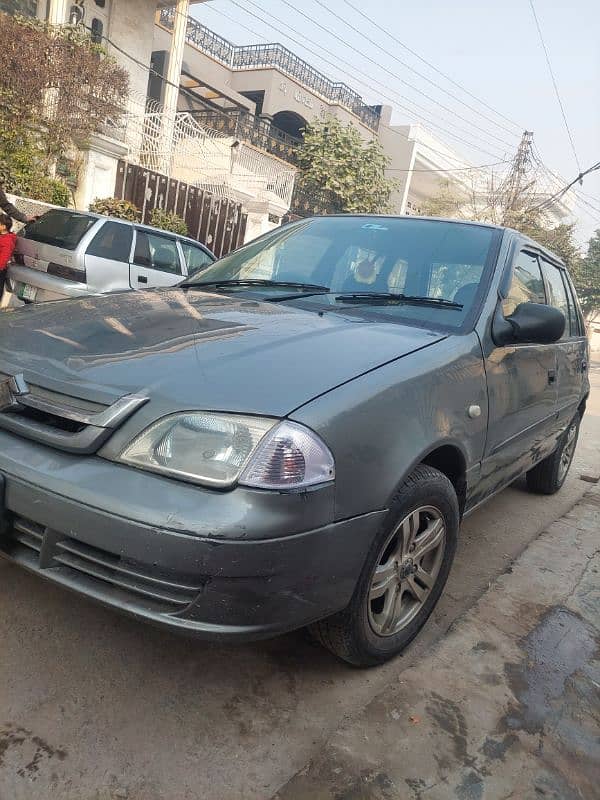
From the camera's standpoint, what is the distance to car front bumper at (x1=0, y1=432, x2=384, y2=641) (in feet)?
5.47

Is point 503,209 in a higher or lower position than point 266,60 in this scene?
lower

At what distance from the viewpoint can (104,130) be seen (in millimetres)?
12453

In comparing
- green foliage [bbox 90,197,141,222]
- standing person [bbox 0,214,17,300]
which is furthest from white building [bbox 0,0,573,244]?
standing person [bbox 0,214,17,300]

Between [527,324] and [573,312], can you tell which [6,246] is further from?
[527,324]

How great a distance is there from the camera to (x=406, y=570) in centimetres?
234

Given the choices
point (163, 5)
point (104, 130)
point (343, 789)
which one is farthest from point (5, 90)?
point (343, 789)

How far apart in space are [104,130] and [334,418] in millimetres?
12456

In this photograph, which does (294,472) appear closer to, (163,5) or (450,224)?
(450,224)

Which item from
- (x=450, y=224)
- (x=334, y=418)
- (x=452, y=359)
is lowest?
(x=334, y=418)

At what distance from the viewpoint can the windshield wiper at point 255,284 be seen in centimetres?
304

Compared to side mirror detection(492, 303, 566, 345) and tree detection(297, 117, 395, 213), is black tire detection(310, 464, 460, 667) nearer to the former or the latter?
side mirror detection(492, 303, 566, 345)

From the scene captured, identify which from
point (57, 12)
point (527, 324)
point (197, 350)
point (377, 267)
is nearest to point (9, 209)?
point (57, 12)

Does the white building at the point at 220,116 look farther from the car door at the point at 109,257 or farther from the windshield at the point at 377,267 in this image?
the windshield at the point at 377,267

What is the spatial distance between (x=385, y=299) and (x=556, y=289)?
1748mm
